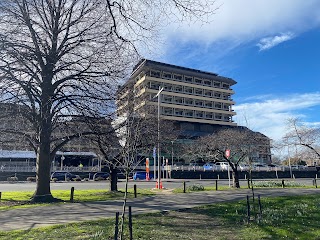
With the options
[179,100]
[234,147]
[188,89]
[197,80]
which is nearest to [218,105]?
[197,80]

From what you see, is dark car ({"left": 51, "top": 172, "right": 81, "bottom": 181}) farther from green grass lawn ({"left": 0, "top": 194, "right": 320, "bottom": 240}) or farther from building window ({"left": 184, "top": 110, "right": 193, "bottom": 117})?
building window ({"left": 184, "top": 110, "right": 193, "bottom": 117})

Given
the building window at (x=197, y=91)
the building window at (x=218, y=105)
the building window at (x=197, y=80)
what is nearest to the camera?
the building window at (x=197, y=91)

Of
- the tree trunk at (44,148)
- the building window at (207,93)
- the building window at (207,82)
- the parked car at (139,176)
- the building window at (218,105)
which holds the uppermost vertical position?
the building window at (207,82)

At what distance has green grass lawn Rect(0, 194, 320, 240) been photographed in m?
8.05

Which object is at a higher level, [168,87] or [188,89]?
[188,89]

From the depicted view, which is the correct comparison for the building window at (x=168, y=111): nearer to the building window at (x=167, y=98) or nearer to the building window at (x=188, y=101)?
the building window at (x=167, y=98)

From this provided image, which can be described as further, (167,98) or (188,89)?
(188,89)

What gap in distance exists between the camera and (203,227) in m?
9.18

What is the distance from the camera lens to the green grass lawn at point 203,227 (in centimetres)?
805

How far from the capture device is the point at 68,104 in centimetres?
1524

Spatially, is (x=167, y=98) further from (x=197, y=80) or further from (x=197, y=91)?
(x=197, y=80)

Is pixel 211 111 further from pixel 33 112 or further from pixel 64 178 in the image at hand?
pixel 33 112

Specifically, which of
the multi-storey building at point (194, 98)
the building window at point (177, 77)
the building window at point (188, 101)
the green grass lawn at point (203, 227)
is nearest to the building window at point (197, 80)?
the multi-storey building at point (194, 98)

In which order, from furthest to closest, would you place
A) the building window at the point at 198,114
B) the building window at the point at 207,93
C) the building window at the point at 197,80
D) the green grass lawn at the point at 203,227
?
the building window at the point at 197,80 → the building window at the point at 207,93 → the building window at the point at 198,114 → the green grass lawn at the point at 203,227
